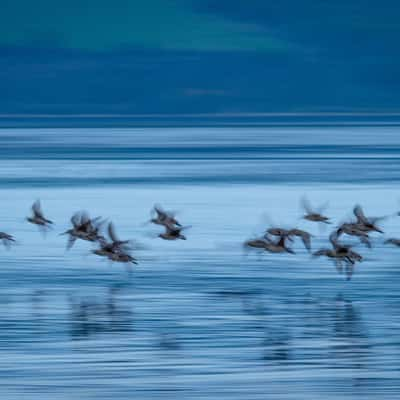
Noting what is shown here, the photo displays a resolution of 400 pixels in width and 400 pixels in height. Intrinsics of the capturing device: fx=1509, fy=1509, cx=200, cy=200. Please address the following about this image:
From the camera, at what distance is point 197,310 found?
42.0 ft

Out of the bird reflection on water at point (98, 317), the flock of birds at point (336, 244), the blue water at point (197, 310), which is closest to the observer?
the blue water at point (197, 310)

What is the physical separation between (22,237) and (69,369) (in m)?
8.79

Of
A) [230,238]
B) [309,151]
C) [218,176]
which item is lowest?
[230,238]

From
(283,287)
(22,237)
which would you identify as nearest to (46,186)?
(22,237)

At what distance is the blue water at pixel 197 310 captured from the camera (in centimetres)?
1010

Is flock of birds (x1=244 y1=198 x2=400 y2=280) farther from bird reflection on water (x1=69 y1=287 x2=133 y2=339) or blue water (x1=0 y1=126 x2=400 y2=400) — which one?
bird reflection on water (x1=69 y1=287 x2=133 y2=339)

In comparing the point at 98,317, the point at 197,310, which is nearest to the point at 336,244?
the point at 197,310

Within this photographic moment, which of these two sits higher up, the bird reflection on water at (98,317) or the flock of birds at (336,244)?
the flock of birds at (336,244)

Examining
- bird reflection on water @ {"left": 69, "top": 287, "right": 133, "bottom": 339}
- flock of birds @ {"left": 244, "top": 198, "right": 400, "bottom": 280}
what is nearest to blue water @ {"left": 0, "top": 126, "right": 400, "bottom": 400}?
bird reflection on water @ {"left": 69, "top": 287, "right": 133, "bottom": 339}

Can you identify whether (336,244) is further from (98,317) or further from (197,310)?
(98,317)

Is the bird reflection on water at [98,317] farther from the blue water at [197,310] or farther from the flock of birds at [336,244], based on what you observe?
the flock of birds at [336,244]

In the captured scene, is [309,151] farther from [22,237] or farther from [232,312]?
[232,312]

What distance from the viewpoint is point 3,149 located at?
173ft

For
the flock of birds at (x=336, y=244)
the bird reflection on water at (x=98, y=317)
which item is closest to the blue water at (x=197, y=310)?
the bird reflection on water at (x=98, y=317)
